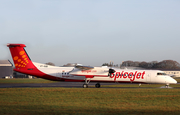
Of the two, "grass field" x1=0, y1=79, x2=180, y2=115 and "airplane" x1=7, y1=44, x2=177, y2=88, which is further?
"airplane" x1=7, y1=44, x2=177, y2=88

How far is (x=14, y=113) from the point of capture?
12.9m

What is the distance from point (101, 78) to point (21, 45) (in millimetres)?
13530

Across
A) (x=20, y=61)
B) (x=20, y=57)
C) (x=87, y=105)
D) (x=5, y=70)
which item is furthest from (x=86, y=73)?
(x=5, y=70)

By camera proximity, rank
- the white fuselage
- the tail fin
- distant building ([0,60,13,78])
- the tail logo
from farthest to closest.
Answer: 1. distant building ([0,60,13,78])
2. the tail logo
3. the tail fin
4. the white fuselage

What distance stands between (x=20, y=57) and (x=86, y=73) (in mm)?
10642

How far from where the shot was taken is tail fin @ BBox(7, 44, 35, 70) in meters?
33.6

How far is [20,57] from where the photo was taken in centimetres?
3394

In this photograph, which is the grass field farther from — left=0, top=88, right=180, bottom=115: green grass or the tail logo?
the tail logo

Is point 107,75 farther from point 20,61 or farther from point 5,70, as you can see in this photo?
point 5,70

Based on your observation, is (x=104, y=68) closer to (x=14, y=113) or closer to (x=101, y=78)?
(x=101, y=78)

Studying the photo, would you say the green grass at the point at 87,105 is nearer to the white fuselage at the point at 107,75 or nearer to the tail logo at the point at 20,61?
the white fuselage at the point at 107,75

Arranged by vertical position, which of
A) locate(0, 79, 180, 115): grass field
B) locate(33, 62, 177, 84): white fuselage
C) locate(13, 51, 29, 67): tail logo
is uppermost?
locate(13, 51, 29, 67): tail logo

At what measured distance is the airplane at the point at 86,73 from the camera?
110ft

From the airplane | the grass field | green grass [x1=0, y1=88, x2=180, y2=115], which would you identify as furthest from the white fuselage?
green grass [x1=0, y1=88, x2=180, y2=115]
